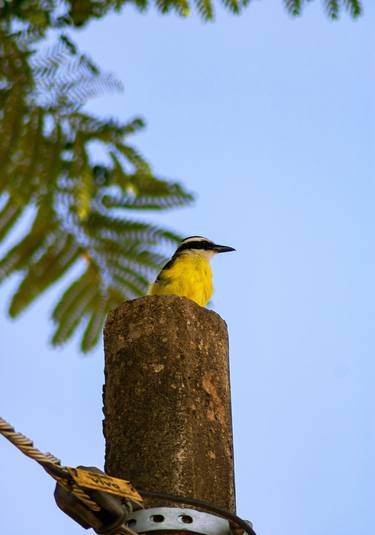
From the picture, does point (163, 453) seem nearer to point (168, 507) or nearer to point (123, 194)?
point (168, 507)

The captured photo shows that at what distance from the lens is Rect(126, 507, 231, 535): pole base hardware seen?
12.1 feet

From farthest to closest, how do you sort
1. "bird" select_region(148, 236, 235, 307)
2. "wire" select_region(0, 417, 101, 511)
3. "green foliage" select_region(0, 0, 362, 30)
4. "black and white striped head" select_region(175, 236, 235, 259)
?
"black and white striped head" select_region(175, 236, 235, 259) < "bird" select_region(148, 236, 235, 307) < "green foliage" select_region(0, 0, 362, 30) < "wire" select_region(0, 417, 101, 511)

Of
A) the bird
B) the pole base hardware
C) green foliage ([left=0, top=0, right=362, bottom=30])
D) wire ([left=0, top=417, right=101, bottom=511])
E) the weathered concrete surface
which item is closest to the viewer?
wire ([left=0, top=417, right=101, bottom=511])

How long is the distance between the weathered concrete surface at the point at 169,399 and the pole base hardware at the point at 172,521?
24cm

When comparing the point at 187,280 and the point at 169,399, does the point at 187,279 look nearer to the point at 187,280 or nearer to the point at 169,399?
the point at 187,280

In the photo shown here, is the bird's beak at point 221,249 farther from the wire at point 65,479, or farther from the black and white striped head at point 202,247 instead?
the wire at point 65,479

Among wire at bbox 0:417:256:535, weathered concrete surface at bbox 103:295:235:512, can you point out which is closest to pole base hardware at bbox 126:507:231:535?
wire at bbox 0:417:256:535

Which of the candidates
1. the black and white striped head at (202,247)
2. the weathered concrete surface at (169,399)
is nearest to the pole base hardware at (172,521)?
the weathered concrete surface at (169,399)

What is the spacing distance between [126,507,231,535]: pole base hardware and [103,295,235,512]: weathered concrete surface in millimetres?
239

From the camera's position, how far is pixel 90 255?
21.7 feet

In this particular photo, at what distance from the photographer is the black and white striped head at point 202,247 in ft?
31.1

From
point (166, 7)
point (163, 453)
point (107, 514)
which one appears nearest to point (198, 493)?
point (163, 453)

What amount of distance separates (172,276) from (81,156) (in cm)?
A: 214

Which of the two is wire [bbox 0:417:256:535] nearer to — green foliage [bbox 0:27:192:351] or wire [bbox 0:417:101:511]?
wire [bbox 0:417:101:511]
